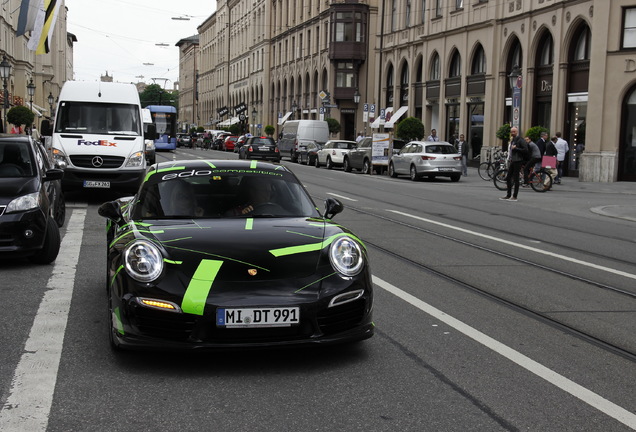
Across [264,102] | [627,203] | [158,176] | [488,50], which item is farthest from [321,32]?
[158,176]

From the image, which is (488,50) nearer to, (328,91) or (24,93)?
(328,91)

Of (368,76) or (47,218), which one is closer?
(47,218)

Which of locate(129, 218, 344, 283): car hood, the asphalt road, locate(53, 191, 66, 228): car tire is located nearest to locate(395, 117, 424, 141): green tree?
locate(53, 191, 66, 228): car tire

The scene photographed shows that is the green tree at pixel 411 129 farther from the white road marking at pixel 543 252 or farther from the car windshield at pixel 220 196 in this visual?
the car windshield at pixel 220 196

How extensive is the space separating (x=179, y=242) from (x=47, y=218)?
457 cm

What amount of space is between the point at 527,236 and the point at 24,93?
71.6 meters

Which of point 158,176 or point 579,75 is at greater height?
point 579,75

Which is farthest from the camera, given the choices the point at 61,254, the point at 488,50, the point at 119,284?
the point at 488,50

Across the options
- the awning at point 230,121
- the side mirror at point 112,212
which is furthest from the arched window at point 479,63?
the awning at point 230,121

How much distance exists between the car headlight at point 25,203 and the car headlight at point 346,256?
485 centimetres

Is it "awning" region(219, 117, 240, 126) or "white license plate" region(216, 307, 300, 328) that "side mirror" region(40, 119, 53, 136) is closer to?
"white license plate" region(216, 307, 300, 328)

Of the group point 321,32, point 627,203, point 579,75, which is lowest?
point 627,203

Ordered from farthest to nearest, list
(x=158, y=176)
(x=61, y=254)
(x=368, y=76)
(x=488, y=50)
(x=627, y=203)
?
(x=368, y=76) < (x=488, y=50) < (x=627, y=203) < (x=61, y=254) < (x=158, y=176)

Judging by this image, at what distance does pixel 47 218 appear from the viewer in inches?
379
